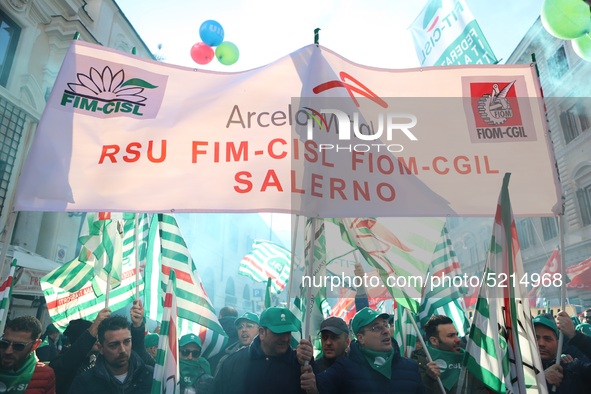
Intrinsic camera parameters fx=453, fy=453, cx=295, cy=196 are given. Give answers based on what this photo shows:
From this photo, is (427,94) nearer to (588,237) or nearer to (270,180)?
(270,180)

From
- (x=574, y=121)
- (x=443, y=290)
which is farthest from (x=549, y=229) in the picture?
(x=443, y=290)

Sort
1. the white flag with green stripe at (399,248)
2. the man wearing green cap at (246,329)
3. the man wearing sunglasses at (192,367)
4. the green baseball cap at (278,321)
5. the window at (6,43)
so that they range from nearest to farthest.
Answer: the green baseball cap at (278,321), the white flag with green stripe at (399,248), the man wearing sunglasses at (192,367), the man wearing green cap at (246,329), the window at (6,43)

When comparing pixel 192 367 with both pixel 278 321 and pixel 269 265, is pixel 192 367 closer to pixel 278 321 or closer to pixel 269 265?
pixel 278 321

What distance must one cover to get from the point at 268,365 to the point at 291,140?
1.68 meters

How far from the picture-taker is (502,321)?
259cm

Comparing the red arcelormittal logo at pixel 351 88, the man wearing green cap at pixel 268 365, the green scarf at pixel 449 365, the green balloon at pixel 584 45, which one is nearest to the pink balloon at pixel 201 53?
the green balloon at pixel 584 45

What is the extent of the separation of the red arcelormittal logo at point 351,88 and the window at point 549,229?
20.1 metres

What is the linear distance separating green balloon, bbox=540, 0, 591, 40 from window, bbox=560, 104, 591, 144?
14912 mm

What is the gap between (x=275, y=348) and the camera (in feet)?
10.6

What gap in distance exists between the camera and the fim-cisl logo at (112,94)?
139 inches

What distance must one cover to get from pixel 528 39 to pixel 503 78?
2185 cm

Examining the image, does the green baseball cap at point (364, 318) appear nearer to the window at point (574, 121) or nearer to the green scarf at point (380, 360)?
the green scarf at point (380, 360)

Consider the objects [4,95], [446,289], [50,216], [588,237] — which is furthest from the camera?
[588,237]

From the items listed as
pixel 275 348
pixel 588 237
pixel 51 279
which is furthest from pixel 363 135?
pixel 588 237
